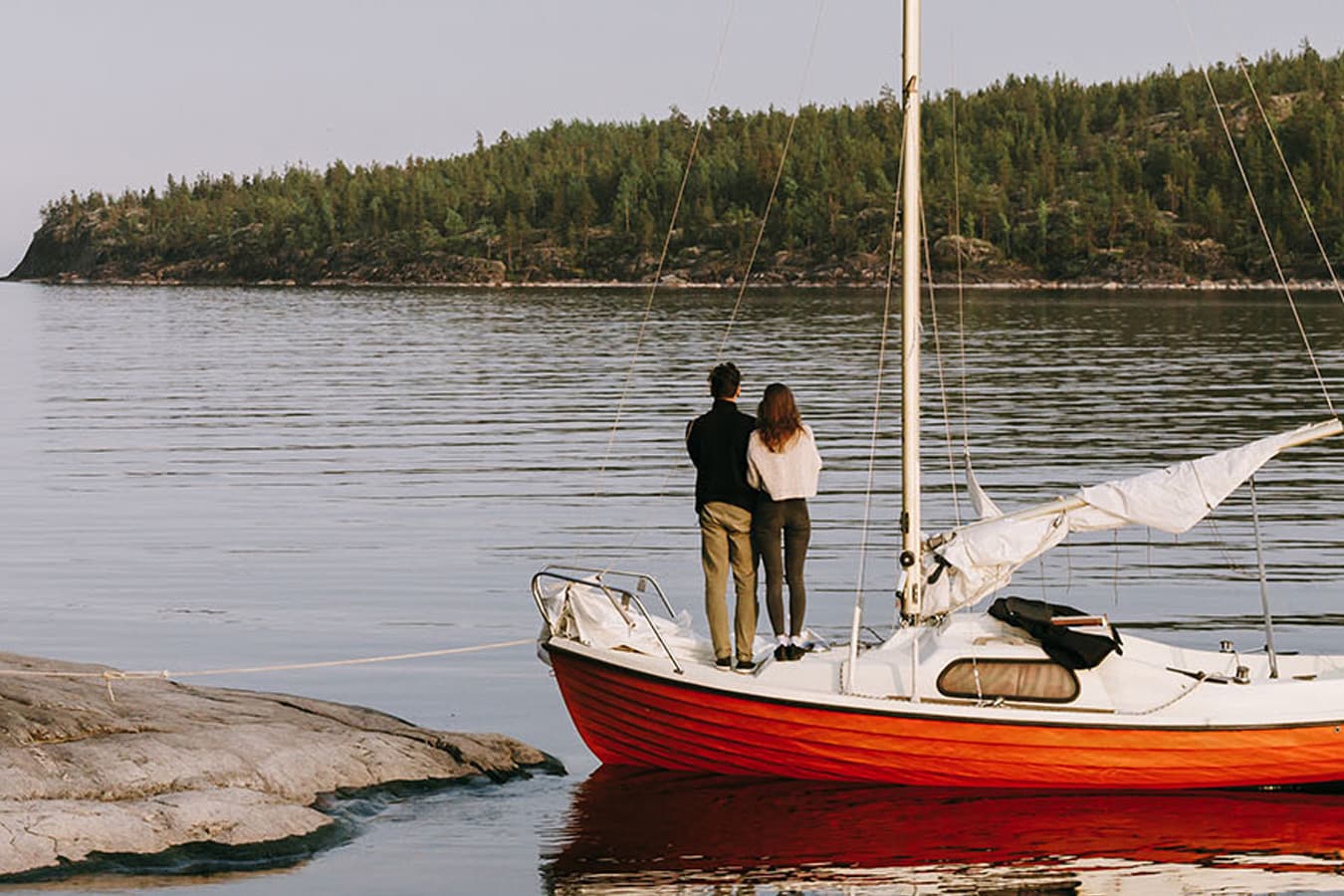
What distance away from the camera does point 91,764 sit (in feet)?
48.2

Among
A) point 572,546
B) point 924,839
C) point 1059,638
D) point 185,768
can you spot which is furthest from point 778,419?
point 572,546

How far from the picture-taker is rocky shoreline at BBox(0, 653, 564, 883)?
14.0m

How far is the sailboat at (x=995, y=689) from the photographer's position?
16047mm

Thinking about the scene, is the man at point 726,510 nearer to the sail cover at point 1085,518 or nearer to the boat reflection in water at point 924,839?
the boat reflection in water at point 924,839

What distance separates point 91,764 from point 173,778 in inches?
23.9

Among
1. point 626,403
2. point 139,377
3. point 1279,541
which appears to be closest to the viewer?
point 1279,541

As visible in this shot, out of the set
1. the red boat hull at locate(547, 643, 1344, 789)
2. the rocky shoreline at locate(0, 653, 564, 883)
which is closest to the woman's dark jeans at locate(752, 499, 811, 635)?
the red boat hull at locate(547, 643, 1344, 789)

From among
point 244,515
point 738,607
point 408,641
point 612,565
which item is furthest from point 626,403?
point 738,607

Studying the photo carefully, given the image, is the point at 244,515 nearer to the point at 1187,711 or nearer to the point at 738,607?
the point at 738,607

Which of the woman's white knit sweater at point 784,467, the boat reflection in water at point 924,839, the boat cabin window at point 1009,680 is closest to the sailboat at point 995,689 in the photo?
the boat cabin window at point 1009,680

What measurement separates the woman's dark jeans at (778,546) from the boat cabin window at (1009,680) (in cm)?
143

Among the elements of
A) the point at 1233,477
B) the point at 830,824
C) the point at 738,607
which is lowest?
the point at 830,824

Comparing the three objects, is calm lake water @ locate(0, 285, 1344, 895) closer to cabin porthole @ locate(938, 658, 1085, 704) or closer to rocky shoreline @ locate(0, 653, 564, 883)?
rocky shoreline @ locate(0, 653, 564, 883)

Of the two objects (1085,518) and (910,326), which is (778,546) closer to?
(910,326)
